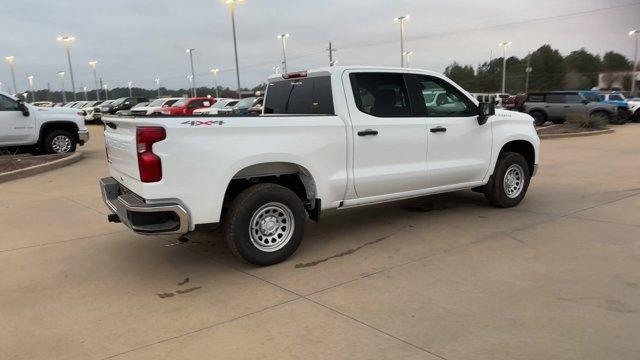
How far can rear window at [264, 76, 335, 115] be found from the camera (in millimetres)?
5562

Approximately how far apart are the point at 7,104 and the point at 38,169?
2672 millimetres

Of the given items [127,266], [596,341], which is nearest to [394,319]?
[596,341]

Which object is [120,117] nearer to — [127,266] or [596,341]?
[127,266]

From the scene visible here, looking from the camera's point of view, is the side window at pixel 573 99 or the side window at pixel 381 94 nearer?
the side window at pixel 381 94

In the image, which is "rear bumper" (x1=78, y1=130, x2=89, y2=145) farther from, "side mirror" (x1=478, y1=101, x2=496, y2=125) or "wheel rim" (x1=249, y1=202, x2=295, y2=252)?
"side mirror" (x1=478, y1=101, x2=496, y2=125)

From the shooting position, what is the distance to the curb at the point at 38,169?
34.5 ft

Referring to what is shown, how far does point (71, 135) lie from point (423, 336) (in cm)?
1322

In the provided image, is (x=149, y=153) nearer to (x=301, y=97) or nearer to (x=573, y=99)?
(x=301, y=97)

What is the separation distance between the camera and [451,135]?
20.4 ft

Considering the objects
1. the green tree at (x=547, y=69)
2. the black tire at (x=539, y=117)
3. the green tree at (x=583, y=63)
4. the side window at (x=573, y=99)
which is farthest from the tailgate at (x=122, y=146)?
the green tree at (x=583, y=63)

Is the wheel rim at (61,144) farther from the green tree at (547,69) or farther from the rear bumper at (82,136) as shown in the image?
the green tree at (547,69)

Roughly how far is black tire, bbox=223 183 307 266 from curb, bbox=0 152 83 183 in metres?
7.89

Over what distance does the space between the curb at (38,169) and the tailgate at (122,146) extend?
6556mm

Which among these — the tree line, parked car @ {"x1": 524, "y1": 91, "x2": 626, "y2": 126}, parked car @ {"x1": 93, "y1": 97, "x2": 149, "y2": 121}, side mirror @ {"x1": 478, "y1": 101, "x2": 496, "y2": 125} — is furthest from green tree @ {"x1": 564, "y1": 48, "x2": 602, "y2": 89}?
side mirror @ {"x1": 478, "y1": 101, "x2": 496, "y2": 125}
